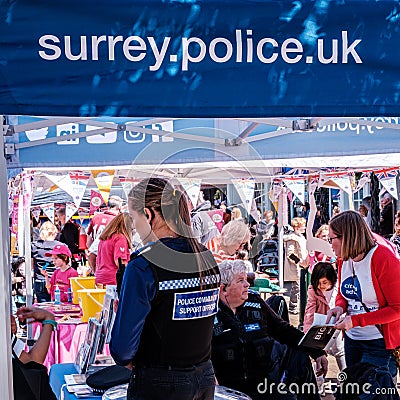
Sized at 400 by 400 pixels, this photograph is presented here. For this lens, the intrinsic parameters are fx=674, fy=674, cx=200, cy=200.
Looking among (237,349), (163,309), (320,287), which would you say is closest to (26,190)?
(320,287)

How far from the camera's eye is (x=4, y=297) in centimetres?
210

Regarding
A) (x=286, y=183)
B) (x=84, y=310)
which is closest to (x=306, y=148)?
(x=84, y=310)

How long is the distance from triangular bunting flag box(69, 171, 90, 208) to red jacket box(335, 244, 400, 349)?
18.2ft

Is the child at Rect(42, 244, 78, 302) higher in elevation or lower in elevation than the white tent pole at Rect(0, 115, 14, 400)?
lower

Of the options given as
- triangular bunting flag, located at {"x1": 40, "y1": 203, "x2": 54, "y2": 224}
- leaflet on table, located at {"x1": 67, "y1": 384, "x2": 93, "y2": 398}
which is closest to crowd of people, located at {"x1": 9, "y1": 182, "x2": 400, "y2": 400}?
leaflet on table, located at {"x1": 67, "y1": 384, "x2": 93, "y2": 398}

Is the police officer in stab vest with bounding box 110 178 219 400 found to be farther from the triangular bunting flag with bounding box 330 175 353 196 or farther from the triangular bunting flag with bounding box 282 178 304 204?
the triangular bunting flag with bounding box 282 178 304 204

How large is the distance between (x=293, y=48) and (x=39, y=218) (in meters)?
15.6

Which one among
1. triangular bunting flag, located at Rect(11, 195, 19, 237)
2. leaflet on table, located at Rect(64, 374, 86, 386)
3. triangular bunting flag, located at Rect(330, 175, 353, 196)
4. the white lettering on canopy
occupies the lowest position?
leaflet on table, located at Rect(64, 374, 86, 386)

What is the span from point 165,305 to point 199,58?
2.98 ft

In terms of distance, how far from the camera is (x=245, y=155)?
3189 millimetres

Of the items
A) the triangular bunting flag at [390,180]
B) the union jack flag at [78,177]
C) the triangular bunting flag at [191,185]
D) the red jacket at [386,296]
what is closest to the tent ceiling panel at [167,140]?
the triangular bunting flag at [191,185]

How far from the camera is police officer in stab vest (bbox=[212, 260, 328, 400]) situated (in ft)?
11.3

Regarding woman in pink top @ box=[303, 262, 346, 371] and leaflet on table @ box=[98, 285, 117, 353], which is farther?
woman in pink top @ box=[303, 262, 346, 371]

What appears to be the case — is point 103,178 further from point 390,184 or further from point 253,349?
point 390,184
